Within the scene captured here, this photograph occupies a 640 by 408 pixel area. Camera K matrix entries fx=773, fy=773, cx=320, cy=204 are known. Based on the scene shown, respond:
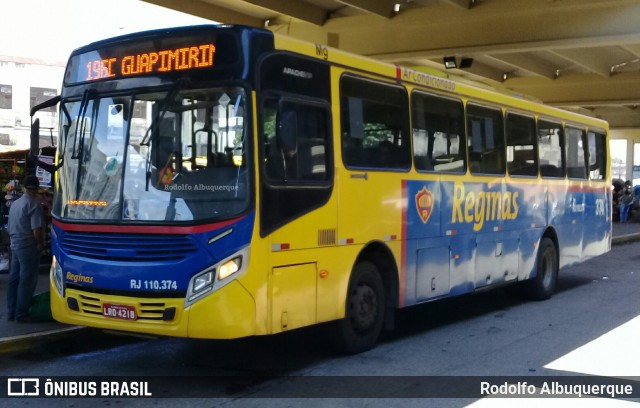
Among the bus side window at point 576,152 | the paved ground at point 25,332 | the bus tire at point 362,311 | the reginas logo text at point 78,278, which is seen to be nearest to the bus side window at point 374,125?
the bus tire at point 362,311

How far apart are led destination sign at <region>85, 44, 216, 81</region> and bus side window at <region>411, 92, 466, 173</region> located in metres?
3.27

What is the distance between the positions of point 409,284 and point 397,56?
1250 centimetres

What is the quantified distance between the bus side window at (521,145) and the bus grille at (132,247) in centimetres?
653

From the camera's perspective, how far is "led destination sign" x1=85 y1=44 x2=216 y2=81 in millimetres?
7094

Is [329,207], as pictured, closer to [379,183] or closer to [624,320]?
[379,183]

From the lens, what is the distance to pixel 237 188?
693 cm

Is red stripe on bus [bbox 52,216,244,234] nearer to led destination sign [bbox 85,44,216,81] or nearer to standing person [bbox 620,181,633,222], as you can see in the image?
led destination sign [bbox 85,44,216,81]

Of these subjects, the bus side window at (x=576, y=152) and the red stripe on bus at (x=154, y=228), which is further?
the bus side window at (x=576, y=152)

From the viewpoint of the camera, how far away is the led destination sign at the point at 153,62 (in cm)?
709

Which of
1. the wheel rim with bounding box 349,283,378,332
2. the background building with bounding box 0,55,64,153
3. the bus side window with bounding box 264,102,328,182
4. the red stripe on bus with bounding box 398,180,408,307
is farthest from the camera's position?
the background building with bounding box 0,55,64,153

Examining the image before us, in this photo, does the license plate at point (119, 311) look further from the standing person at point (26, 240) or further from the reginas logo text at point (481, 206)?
the reginas logo text at point (481, 206)

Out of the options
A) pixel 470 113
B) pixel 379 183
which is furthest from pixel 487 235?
pixel 379 183

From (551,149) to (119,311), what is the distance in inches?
342

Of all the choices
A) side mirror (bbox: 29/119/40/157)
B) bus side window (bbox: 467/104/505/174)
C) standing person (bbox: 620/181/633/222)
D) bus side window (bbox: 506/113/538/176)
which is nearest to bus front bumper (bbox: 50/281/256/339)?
side mirror (bbox: 29/119/40/157)
